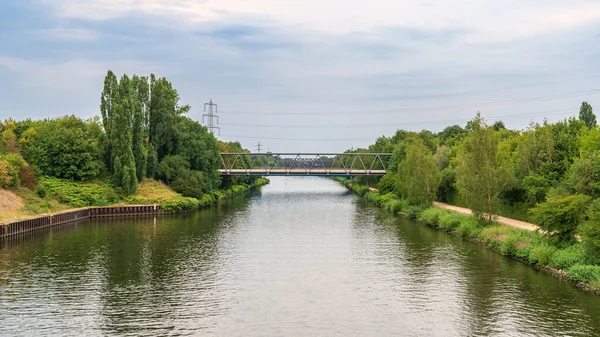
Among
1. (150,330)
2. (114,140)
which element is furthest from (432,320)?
(114,140)

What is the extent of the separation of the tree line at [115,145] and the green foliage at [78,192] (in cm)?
156

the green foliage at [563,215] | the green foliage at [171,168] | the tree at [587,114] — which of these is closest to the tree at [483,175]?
the green foliage at [563,215]

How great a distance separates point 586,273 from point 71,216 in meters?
58.8

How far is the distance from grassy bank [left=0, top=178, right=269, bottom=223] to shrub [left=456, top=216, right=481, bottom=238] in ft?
143

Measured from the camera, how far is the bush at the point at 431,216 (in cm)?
6397

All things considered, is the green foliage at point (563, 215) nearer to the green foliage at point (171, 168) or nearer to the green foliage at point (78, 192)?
the green foliage at point (78, 192)

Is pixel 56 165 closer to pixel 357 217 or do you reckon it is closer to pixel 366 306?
pixel 357 217

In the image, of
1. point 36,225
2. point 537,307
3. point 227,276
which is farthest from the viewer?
point 36,225

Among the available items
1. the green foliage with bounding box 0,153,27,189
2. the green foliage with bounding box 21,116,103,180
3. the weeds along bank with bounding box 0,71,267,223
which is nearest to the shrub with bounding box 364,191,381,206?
the weeds along bank with bounding box 0,71,267,223

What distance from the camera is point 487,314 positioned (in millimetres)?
29891

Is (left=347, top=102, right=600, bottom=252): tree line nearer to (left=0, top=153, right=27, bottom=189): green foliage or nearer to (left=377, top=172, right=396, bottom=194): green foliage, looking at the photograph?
(left=377, top=172, right=396, bottom=194): green foliage

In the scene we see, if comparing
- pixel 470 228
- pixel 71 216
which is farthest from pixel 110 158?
pixel 470 228

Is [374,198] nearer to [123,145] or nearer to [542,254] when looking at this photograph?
[123,145]

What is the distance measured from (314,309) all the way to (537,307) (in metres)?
11.9
